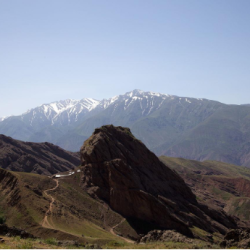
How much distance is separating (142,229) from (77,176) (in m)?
20.0

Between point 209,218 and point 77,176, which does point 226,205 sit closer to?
point 209,218

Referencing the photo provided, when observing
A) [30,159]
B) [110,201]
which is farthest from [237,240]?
[30,159]

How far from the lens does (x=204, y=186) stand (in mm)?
164750

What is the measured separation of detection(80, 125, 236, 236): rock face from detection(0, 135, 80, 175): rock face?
249ft

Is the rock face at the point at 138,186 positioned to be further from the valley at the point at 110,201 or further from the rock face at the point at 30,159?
the rock face at the point at 30,159

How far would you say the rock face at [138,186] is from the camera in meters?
68.8

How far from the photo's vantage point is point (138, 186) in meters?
72.4

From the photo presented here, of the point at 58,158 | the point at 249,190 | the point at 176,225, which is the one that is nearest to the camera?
the point at 176,225

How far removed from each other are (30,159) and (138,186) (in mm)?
97804

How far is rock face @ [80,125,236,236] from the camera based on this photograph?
68.8 metres

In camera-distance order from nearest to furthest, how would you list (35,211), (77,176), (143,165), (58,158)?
(35,211) < (77,176) < (143,165) < (58,158)

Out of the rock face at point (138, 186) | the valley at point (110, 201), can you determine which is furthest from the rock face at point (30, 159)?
the rock face at point (138, 186)

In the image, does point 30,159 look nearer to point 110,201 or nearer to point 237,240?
point 110,201

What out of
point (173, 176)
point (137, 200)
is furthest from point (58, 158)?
point (137, 200)
